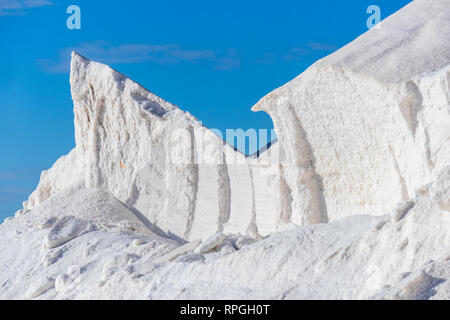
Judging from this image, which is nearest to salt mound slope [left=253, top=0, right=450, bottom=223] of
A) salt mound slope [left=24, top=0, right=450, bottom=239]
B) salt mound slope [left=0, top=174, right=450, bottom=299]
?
salt mound slope [left=24, top=0, right=450, bottom=239]

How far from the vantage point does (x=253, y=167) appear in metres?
11.8

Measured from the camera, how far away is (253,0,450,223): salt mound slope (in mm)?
8398

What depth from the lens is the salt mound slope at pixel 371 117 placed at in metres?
8.40

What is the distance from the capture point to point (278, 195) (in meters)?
11.0

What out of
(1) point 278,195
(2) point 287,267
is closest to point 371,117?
(1) point 278,195

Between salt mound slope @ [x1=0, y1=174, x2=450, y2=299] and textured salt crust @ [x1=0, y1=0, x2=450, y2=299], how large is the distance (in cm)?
2

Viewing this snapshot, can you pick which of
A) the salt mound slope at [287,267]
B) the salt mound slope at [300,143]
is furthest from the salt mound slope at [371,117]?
the salt mound slope at [287,267]

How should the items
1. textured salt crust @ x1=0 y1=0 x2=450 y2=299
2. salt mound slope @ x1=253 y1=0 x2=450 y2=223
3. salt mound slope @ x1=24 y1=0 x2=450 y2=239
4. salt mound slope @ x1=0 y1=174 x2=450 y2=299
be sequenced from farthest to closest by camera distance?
salt mound slope @ x1=24 y1=0 x2=450 y2=239, salt mound slope @ x1=253 y1=0 x2=450 y2=223, textured salt crust @ x1=0 y1=0 x2=450 y2=299, salt mound slope @ x1=0 y1=174 x2=450 y2=299

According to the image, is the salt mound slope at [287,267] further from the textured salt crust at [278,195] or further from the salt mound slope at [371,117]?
the salt mound slope at [371,117]

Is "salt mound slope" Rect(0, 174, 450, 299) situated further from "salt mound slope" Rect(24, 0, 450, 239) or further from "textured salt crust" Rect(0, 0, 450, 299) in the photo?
"salt mound slope" Rect(24, 0, 450, 239)

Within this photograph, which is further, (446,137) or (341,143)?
(341,143)

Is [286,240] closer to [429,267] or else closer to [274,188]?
[429,267]
